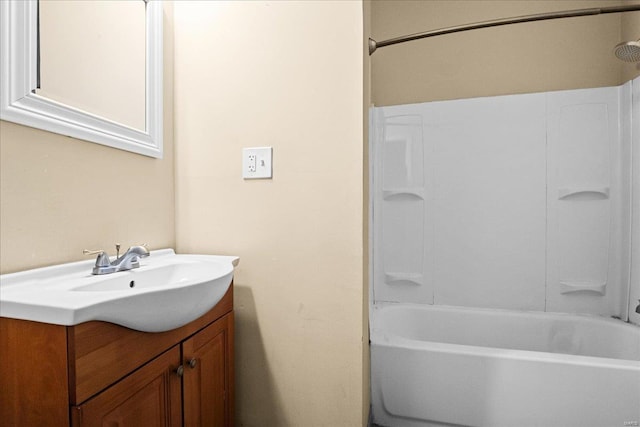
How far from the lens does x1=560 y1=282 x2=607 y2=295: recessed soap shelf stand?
5.55 ft

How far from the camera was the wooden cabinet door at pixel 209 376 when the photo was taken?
2.78 ft

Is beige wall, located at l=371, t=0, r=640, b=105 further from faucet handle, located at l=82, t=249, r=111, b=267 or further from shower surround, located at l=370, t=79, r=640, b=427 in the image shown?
→ faucet handle, located at l=82, t=249, r=111, b=267

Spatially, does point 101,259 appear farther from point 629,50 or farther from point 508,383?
point 629,50

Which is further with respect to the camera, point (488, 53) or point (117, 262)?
point (488, 53)

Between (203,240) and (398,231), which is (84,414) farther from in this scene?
(398,231)

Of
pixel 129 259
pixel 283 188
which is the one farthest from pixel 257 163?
pixel 129 259

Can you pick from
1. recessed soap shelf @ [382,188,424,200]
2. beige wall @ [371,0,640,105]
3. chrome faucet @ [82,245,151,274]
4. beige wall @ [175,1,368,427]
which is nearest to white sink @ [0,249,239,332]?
chrome faucet @ [82,245,151,274]

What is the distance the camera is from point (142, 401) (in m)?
0.69

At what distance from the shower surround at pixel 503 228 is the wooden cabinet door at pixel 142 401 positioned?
0.83 metres

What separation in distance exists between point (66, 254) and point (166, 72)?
75cm

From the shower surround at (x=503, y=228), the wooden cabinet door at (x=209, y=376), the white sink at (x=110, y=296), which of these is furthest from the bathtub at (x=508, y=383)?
the white sink at (x=110, y=296)

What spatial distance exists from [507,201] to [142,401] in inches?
74.6

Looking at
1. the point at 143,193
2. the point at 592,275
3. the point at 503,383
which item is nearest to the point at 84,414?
the point at 143,193

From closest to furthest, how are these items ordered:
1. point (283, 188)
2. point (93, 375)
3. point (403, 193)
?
1. point (93, 375)
2. point (283, 188)
3. point (403, 193)
